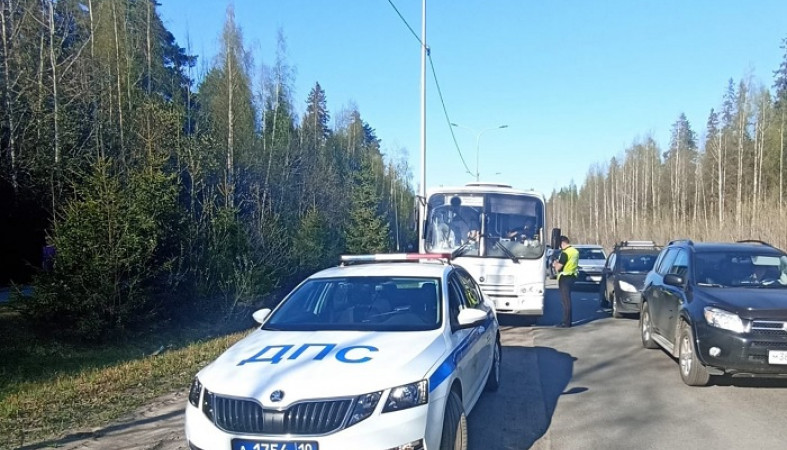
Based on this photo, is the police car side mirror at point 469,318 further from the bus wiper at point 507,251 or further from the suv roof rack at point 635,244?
the suv roof rack at point 635,244

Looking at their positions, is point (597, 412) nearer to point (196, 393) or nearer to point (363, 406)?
point (363, 406)

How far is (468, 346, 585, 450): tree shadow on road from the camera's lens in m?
5.91

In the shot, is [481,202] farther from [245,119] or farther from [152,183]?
[245,119]

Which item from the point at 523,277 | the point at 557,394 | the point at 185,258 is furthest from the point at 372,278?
the point at 185,258

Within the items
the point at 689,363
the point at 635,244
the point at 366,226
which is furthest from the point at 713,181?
the point at 689,363

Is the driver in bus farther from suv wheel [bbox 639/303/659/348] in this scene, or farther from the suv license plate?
the suv license plate

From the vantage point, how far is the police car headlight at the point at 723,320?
7.36 metres

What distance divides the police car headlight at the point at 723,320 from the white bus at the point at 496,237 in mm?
5304

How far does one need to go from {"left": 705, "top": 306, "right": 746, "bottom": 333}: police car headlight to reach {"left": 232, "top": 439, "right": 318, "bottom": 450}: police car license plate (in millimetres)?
5587

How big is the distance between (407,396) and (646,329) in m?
7.95

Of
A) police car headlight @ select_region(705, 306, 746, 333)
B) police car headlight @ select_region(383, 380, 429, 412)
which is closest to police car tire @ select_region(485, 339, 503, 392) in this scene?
police car headlight @ select_region(705, 306, 746, 333)

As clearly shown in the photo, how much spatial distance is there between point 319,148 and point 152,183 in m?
37.5

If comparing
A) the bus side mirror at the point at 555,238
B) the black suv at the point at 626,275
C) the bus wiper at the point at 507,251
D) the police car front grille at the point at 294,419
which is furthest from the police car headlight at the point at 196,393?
the black suv at the point at 626,275

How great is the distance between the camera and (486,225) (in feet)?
44.4
